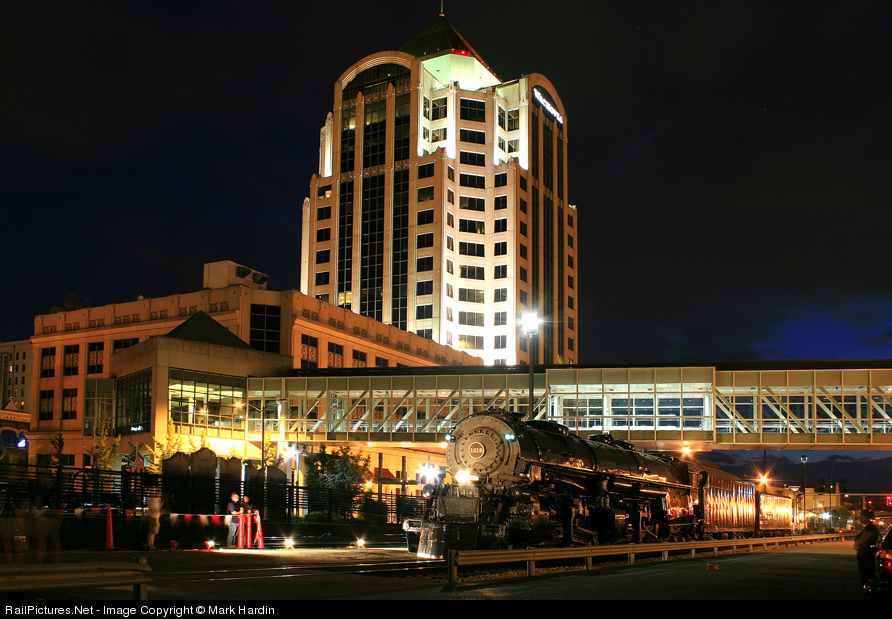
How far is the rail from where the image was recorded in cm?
993

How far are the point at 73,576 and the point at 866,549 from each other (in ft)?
45.6

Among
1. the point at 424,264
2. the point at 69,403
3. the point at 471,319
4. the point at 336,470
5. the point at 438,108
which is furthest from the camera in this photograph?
the point at 438,108

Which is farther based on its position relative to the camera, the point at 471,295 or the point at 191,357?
the point at 471,295

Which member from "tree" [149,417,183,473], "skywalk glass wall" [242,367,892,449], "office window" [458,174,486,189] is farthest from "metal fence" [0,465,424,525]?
"office window" [458,174,486,189]

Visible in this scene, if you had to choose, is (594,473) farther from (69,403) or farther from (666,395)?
(69,403)

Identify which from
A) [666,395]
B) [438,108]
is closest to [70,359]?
[438,108]

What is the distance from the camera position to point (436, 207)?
120188 mm

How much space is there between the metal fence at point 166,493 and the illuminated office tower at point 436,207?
71.8m

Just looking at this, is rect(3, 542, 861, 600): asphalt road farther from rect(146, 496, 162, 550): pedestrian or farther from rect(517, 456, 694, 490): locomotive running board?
rect(517, 456, 694, 490): locomotive running board

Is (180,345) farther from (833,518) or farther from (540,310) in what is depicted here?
(833,518)

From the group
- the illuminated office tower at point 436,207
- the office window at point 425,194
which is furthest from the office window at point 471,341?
A: the office window at point 425,194

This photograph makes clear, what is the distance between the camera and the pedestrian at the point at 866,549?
52.3 ft

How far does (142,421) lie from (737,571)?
51.4 meters

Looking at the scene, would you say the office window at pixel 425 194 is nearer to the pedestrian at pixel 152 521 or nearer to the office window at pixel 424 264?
the office window at pixel 424 264
